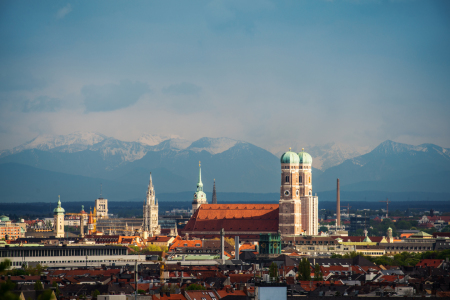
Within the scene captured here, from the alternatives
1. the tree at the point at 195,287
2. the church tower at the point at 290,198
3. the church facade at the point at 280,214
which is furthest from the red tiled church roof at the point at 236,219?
the tree at the point at 195,287

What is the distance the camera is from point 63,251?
440 ft

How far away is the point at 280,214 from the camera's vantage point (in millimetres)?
172500

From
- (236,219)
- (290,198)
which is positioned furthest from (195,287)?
(236,219)

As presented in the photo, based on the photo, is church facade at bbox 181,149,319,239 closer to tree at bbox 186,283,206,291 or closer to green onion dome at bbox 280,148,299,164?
green onion dome at bbox 280,148,299,164

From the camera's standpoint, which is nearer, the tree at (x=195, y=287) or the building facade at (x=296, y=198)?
the tree at (x=195, y=287)

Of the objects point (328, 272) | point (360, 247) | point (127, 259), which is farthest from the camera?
point (360, 247)

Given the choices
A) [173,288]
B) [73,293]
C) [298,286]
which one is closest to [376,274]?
[298,286]

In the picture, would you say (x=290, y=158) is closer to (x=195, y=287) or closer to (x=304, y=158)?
(x=304, y=158)

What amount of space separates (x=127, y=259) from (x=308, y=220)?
59449 millimetres

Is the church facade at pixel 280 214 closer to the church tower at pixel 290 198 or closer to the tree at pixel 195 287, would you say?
the church tower at pixel 290 198

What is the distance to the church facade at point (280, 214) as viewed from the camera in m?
172

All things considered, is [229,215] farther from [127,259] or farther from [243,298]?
[243,298]

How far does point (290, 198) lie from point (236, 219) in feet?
38.6

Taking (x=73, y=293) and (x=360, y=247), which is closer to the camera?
(x=73, y=293)
